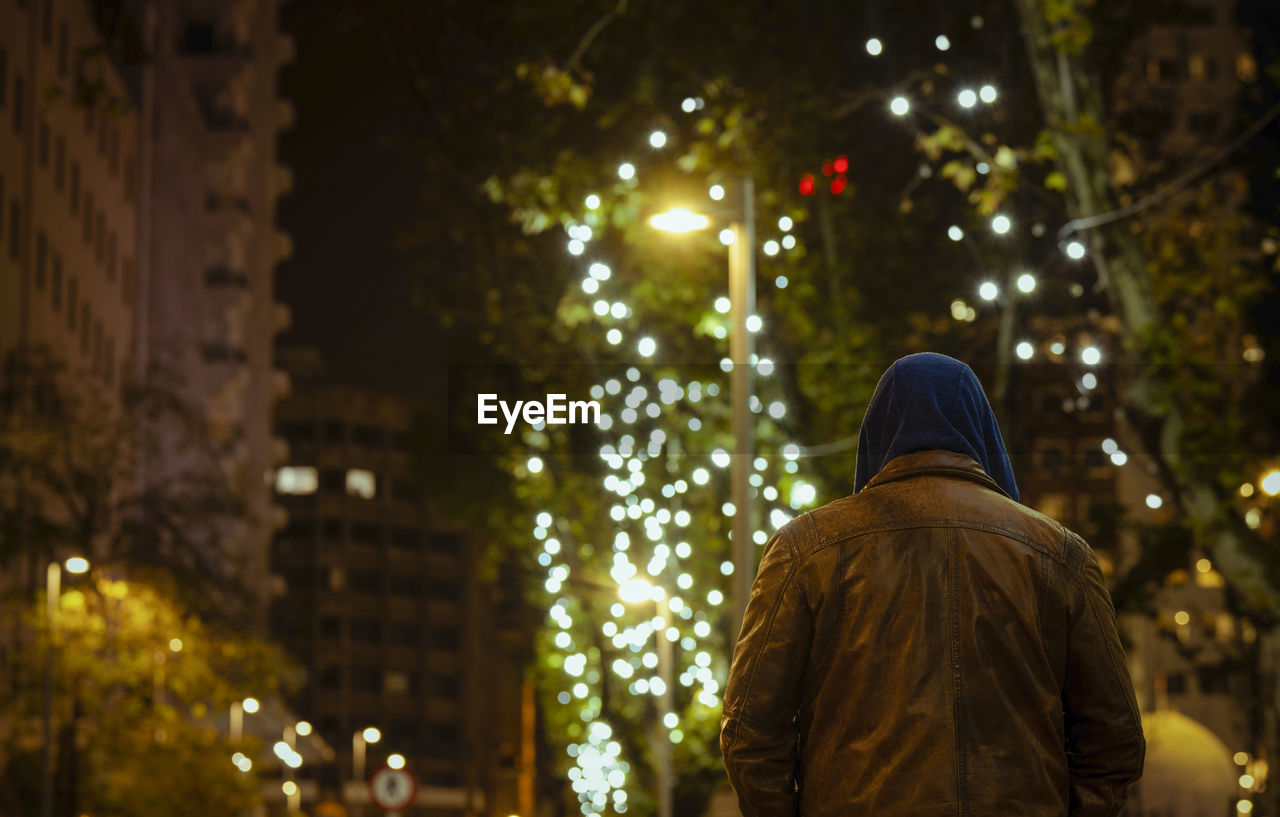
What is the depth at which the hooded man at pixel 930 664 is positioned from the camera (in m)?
3.53

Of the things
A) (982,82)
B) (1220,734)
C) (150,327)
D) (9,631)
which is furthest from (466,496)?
(1220,734)

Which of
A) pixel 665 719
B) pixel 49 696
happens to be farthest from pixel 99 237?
pixel 665 719

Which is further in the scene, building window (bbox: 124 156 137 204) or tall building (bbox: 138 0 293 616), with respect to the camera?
tall building (bbox: 138 0 293 616)

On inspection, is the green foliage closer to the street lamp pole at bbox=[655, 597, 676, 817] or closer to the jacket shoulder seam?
the street lamp pole at bbox=[655, 597, 676, 817]

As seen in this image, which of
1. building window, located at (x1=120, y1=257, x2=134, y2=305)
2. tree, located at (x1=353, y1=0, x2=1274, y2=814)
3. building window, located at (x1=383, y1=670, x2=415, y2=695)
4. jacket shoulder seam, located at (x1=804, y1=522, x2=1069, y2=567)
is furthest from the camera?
building window, located at (x1=383, y1=670, x2=415, y2=695)

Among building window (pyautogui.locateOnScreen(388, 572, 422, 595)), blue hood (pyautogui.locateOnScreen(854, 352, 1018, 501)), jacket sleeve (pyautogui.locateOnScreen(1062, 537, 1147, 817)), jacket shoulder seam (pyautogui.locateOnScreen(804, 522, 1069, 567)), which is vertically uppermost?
building window (pyautogui.locateOnScreen(388, 572, 422, 595))

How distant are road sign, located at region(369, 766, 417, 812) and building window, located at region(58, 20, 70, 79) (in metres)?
31.5

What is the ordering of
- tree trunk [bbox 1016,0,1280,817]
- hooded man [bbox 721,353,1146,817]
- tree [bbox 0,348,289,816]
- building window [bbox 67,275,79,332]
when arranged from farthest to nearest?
building window [bbox 67,275,79,332] < tree [bbox 0,348,289,816] < tree trunk [bbox 1016,0,1280,817] < hooded man [bbox 721,353,1146,817]

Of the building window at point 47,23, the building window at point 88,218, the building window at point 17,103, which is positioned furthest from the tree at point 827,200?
the building window at point 88,218

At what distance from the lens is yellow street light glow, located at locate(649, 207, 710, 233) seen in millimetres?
14438

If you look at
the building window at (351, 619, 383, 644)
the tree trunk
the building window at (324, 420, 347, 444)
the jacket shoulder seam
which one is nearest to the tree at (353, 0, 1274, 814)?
the tree trunk

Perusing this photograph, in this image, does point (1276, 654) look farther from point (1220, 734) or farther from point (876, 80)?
point (1220, 734)

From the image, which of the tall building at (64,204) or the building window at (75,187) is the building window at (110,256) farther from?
the building window at (75,187)

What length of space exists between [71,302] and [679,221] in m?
38.9
